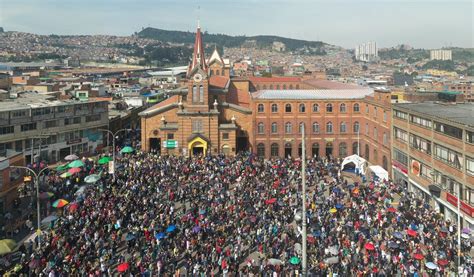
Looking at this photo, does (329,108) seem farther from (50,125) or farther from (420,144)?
(50,125)

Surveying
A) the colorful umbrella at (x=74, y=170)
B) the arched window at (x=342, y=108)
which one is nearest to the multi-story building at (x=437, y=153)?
the arched window at (x=342, y=108)

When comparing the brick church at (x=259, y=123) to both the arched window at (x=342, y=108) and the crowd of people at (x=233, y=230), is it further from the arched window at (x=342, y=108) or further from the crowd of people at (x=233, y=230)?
the crowd of people at (x=233, y=230)

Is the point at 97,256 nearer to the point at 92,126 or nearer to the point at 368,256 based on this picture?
the point at 368,256

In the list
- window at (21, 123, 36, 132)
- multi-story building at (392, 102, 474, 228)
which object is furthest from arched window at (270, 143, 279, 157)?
window at (21, 123, 36, 132)

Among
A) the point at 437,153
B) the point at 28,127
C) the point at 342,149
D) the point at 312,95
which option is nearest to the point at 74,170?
the point at 28,127

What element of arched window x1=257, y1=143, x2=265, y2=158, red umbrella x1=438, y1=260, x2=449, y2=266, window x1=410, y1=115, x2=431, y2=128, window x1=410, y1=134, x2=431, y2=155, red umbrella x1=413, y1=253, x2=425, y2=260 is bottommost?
red umbrella x1=438, y1=260, x2=449, y2=266

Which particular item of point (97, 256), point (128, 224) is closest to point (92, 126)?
point (128, 224)

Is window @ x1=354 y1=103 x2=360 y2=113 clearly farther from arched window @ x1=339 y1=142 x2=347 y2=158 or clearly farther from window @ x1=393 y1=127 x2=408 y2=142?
window @ x1=393 y1=127 x2=408 y2=142
